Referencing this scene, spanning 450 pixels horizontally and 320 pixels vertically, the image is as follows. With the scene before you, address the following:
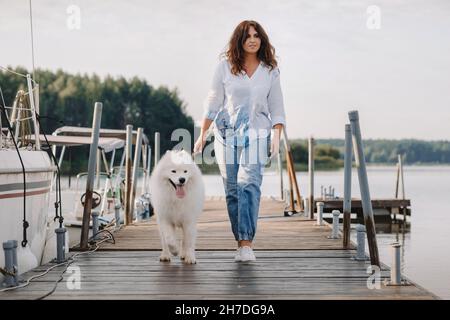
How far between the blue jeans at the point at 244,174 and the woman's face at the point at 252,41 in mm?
731

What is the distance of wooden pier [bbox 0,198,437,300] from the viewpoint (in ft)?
12.8

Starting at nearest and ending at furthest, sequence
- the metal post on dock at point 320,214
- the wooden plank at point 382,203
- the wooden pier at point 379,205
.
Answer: the metal post on dock at point 320,214 < the wooden pier at point 379,205 < the wooden plank at point 382,203

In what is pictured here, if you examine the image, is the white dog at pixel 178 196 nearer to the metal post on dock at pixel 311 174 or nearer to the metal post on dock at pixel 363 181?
the metal post on dock at pixel 363 181

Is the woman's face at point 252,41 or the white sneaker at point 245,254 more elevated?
the woman's face at point 252,41

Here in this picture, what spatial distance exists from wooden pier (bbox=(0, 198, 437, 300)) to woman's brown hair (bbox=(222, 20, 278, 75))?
1.64 meters

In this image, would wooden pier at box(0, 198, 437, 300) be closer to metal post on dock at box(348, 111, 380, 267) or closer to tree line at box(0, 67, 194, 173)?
metal post on dock at box(348, 111, 380, 267)

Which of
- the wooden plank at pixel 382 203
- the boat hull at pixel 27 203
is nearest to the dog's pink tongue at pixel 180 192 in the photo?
the boat hull at pixel 27 203

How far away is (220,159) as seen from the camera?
5094 millimetres

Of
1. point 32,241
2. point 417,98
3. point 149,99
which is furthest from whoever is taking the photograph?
point 149,99

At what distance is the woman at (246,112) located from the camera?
4.90 m

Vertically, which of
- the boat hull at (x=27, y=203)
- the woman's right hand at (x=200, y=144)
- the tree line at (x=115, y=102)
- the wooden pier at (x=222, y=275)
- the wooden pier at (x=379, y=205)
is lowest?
the wooden pier at (x=379, y=205)
